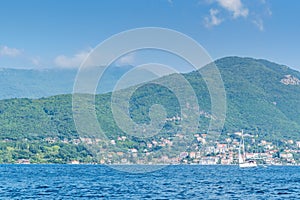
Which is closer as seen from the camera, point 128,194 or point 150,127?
point 128,194


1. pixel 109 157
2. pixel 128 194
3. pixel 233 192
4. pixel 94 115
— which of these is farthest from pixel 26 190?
pixel 94 115

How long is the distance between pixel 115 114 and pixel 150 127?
13.5 meters

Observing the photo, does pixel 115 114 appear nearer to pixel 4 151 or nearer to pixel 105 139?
pixel 105 139

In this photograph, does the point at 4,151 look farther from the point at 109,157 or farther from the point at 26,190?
the point at 26,190

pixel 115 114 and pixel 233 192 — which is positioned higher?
pixel 115 114

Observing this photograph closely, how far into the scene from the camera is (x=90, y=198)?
50.7 metres

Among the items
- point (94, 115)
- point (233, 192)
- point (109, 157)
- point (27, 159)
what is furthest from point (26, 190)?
point (94, 115)

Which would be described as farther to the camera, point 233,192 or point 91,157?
point 91,157

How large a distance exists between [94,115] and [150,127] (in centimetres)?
2018

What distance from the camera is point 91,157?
618 ft

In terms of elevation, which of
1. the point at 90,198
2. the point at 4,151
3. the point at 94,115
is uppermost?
the point at 94,115

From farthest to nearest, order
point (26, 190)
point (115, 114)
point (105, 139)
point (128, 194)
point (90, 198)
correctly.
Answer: point (115, 114), point (105, 139), point (26, 190), point (128, 194), point (90, 198)

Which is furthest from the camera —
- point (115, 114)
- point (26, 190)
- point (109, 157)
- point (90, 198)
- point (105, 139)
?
point (115, 114)

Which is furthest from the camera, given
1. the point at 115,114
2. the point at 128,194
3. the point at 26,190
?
the point at 115,114
